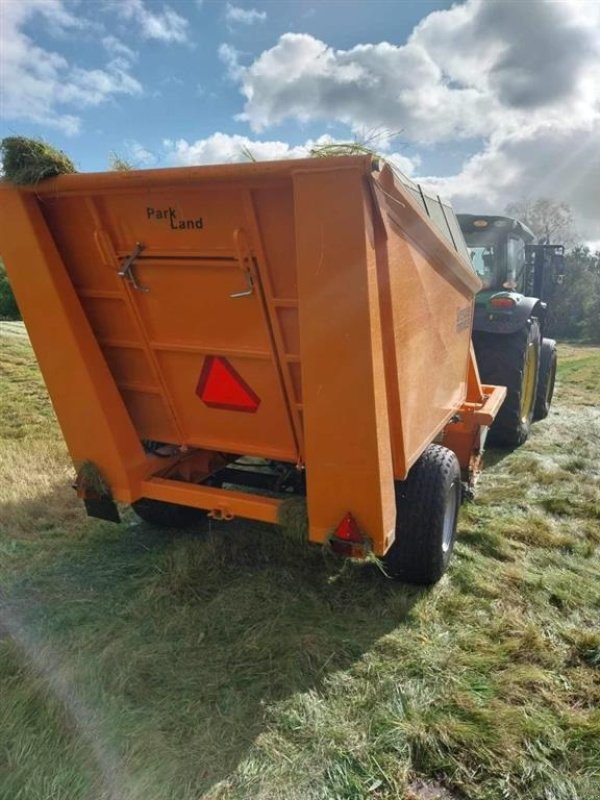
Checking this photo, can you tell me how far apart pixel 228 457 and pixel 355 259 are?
194cm

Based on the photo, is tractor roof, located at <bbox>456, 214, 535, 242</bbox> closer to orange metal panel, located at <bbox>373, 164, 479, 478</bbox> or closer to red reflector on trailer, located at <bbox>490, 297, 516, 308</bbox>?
red reflector on trailer, located at <bbox>490, 297, 516, 308</bbox>

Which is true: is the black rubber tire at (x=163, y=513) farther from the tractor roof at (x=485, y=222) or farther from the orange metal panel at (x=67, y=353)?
the tractor roof at (x=485, y=222)

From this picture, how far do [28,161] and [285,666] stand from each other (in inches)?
95.5

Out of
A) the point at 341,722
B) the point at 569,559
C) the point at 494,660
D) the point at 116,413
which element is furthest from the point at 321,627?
the point at 569,559

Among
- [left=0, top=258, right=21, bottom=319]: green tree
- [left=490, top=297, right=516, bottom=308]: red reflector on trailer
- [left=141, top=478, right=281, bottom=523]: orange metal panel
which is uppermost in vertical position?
[left=490, top=297, right=516, bottom=308]: red reflector on trailer

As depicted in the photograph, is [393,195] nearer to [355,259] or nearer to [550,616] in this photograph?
[355,259]

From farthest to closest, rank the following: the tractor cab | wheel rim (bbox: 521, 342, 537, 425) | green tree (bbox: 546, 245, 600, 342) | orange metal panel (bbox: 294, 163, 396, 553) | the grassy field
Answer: green tree (bbox: 546, 245, 600, 342)
the tractor cab
wheel rim (bbox: 521, 342, 537, 425)
orange metal panel (bbox: 294, 163, 396, 553)
the grassy field

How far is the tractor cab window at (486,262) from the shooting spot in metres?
6.48

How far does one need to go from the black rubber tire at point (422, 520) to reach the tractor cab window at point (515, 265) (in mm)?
4123

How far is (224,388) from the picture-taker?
9.37 feet

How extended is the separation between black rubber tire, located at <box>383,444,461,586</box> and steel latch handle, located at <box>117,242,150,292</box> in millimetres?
1599

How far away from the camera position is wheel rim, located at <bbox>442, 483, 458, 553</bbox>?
311 centimetres

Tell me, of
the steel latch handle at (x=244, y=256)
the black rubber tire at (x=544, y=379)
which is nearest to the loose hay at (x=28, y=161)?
the steel latch handle at (x=244, y=256)

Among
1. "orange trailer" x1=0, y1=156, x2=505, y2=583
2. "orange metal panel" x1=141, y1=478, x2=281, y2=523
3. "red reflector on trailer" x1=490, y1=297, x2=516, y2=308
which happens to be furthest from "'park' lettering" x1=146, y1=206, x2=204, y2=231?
"red reflector on trailer" x1=490, y1=297, x2=516, y2=308
